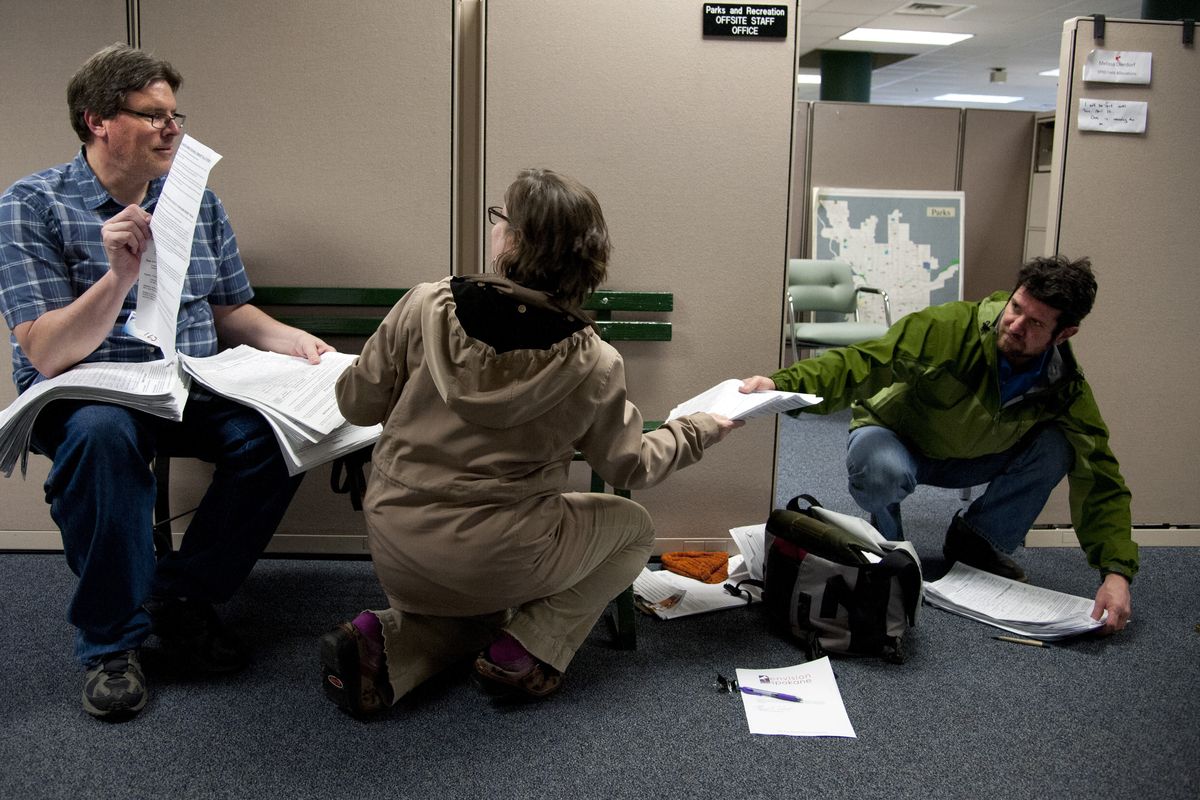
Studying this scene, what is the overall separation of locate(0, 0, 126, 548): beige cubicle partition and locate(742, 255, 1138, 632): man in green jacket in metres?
1.78

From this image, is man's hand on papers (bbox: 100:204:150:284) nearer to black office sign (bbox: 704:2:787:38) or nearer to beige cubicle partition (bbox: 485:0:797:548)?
beige cubicle partition (bbox: 485:0:797:548)

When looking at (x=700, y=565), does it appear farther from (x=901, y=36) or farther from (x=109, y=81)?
(x=901, y=36)

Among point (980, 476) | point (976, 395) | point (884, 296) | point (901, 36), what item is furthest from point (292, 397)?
point (901, 36)

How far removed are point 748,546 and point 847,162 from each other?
3.41 m

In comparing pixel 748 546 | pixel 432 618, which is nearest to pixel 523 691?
pixel 432 618

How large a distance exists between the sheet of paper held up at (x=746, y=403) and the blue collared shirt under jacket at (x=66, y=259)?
1.06 meters

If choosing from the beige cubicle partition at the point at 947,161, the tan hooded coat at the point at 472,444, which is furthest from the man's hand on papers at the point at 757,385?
the beige cubicle partition at the point at 947,161

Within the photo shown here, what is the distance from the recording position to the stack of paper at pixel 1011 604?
1955 mm

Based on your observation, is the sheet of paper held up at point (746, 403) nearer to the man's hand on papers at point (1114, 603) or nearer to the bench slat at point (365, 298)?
the bench slat at point (365, 298)

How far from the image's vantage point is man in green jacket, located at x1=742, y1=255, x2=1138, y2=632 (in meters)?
1.99

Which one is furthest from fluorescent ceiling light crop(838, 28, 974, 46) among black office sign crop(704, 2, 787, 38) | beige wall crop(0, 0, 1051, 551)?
beige wall crop(0, 0, 1051, 551)

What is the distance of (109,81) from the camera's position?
1.67 meters

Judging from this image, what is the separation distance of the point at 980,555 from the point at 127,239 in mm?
2137

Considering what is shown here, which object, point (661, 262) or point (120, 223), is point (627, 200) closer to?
point (661, 262)
